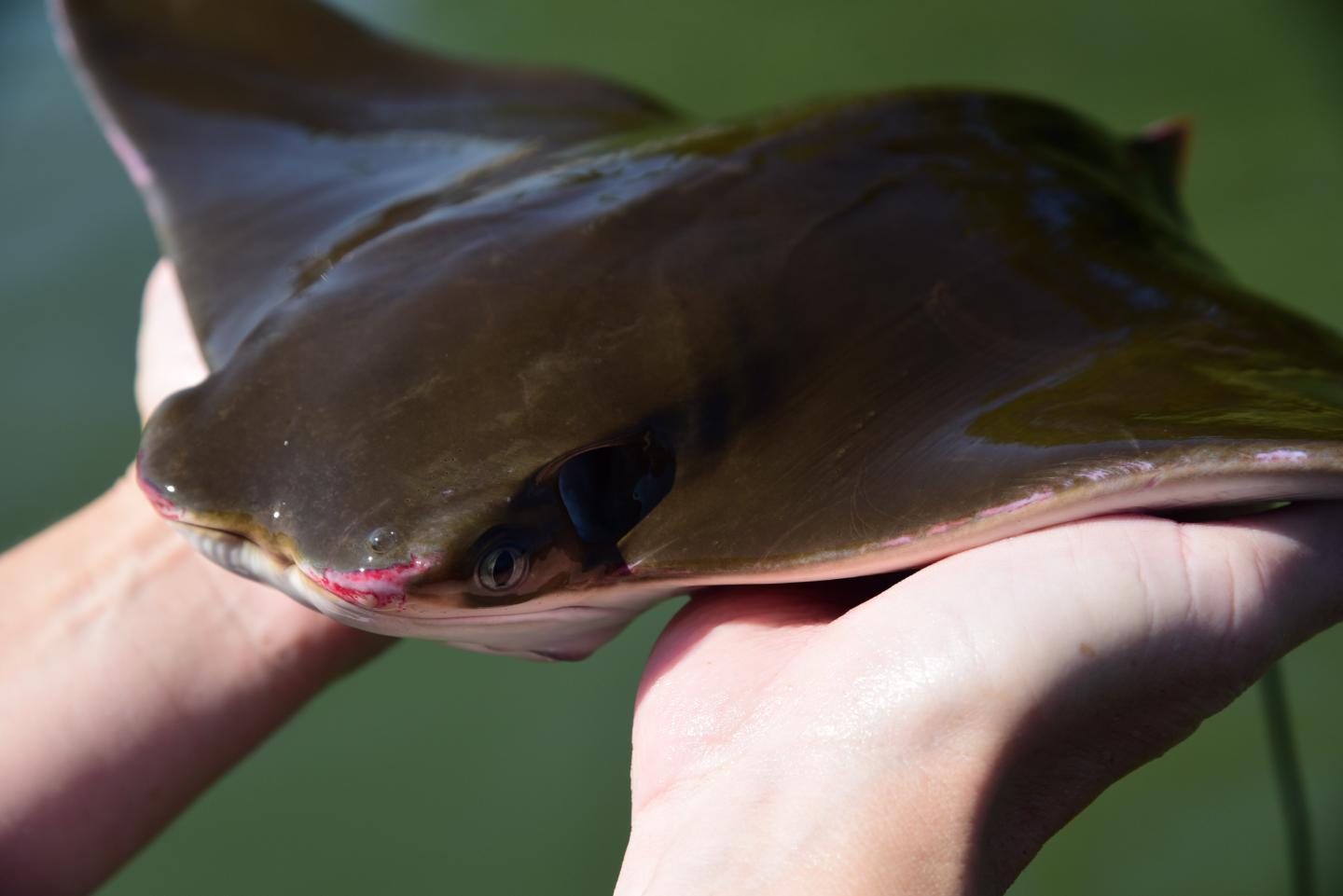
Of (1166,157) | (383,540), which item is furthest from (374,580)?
(1166,157)

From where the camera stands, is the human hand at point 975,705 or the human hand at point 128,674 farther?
the human hand at point 128,674

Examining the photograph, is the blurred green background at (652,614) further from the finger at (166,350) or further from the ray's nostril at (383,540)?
the ray's nostril at (383,540)

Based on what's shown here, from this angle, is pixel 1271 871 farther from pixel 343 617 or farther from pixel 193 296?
pixel 193 296

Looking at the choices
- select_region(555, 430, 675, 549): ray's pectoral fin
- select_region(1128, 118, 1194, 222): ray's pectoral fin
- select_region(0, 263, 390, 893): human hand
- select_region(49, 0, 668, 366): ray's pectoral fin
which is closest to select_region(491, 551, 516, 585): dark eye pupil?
select_region(555, 430, 675, 549): ray's pectoral fin

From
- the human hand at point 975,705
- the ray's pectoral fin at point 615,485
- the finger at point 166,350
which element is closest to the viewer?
the human hand at point 975,705

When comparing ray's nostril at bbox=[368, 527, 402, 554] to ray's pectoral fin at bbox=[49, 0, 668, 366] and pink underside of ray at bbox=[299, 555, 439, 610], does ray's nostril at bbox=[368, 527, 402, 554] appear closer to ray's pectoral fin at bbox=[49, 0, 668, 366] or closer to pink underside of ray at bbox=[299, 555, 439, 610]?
pink underside of ray at bbox=[299, 555, 439, 610]

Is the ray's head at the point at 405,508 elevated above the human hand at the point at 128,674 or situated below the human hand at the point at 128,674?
above

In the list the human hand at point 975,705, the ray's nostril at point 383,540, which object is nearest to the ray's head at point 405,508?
the ray's nostril at point 383,540
